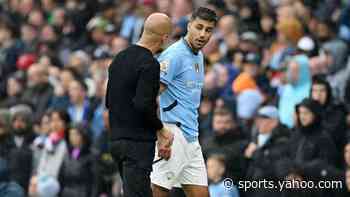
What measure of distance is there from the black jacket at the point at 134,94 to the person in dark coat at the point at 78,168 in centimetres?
535

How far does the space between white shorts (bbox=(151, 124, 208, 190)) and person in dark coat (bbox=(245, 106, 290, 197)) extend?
2.14 metres

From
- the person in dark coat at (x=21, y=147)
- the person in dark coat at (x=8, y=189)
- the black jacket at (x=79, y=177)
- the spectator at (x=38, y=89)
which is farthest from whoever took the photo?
the spectator at (x=38, y=89)

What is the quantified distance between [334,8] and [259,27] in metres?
1.17

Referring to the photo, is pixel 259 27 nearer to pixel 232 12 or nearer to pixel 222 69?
pixel 232 12

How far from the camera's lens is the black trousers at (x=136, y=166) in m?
9.96

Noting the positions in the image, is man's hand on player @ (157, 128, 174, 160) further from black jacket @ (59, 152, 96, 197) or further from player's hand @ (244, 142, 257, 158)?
black jacket @ (59, 152, 96, 197)

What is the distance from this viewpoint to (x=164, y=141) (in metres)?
10.1

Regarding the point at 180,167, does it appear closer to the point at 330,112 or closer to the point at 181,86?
the point at 181,86

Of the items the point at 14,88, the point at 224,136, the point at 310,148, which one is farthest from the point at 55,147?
the point at 310,148

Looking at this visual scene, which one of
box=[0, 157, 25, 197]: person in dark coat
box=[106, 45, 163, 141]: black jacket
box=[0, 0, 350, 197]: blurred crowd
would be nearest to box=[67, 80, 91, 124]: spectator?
box=[0, 0, 350, 197]: blurred crowd

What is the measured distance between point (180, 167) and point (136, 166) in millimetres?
706

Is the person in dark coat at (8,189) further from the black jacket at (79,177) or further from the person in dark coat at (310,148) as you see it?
the person in dark coat at (310,148)

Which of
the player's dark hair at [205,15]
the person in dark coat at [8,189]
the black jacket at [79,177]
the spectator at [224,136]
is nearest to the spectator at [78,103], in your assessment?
the black jacket at [79,177]

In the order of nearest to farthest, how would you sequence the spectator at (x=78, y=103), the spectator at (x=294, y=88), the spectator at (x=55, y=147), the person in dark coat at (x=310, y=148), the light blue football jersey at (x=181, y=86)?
the light blue football jersey at (x=181, y=86)
the person in dark coat at (x=310, y=148)
the spectator at (x=294, y=88)
the spectator at (x=55, y=147)
the spectator at (x=78, y=103)
